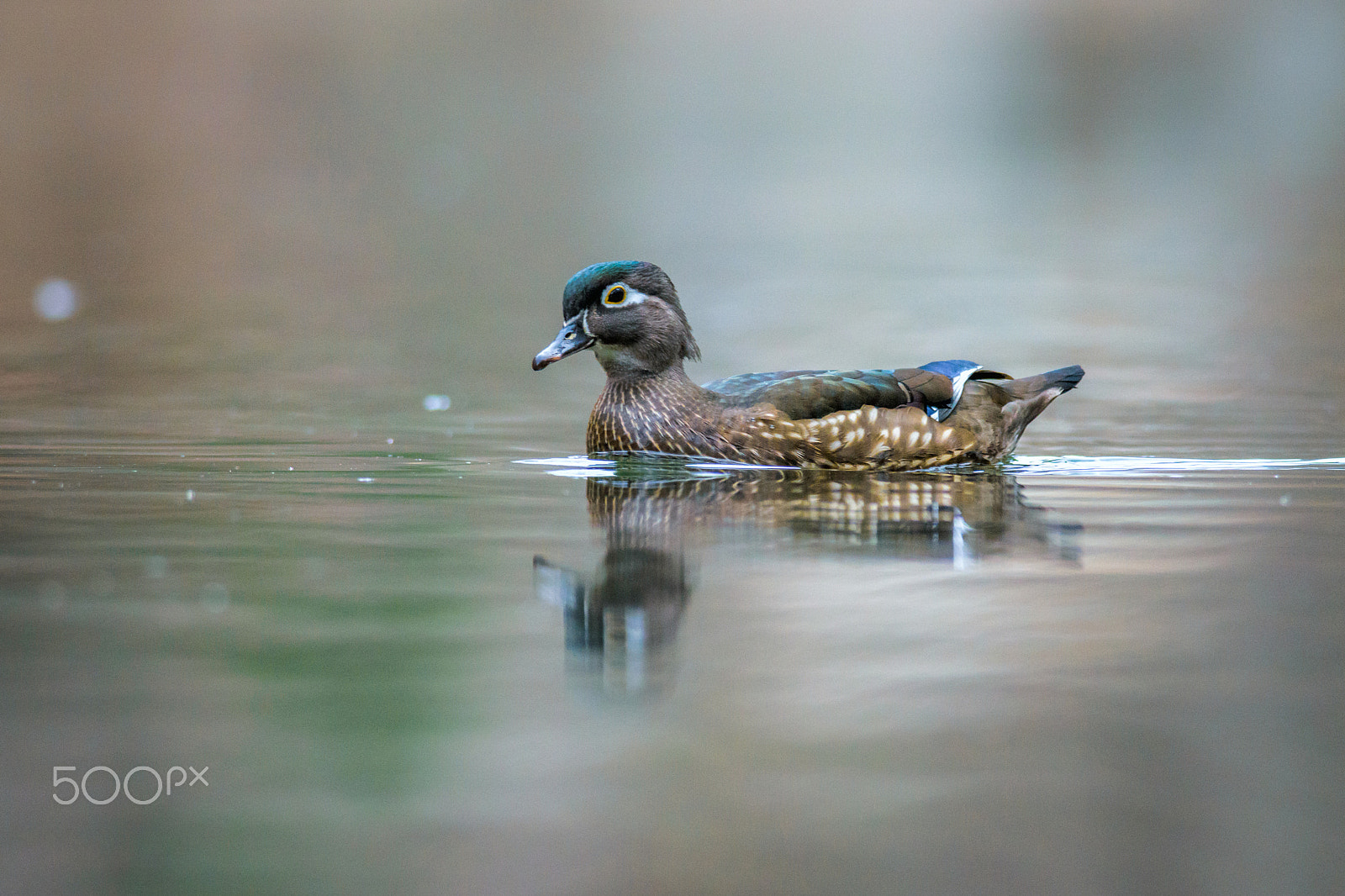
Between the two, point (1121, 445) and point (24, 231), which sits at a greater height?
point (24, 231)

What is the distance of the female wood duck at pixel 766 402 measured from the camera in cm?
840

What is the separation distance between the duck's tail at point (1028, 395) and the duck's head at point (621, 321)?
1.87 m

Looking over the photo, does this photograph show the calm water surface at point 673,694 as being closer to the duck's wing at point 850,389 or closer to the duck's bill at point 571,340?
the duck's wing at point 850,389

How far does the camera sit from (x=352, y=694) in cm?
396

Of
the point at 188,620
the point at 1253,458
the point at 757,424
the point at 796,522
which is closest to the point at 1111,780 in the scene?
the point at 188,620

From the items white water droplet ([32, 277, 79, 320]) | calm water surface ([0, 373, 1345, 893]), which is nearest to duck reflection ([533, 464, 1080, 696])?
calm water surface ([0, 373, 1345, 893])

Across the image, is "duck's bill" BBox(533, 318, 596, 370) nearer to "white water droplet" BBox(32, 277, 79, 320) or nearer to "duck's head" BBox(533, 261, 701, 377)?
"duck's head" BBox(533, 261, 701, 377)

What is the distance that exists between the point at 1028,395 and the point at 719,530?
11.4 ft

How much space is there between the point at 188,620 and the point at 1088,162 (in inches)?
2011

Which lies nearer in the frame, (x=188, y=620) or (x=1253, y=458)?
(x=188, y=620)

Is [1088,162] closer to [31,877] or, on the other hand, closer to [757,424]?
[757,424]

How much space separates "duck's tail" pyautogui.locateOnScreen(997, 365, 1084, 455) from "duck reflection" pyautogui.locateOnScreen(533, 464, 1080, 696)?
0.73m

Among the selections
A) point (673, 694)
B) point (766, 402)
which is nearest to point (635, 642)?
point (673, 694)

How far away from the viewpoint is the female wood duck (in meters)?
8.40
